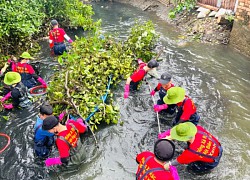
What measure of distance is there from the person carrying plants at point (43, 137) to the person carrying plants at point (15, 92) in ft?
6.11

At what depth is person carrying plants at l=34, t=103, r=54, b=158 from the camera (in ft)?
17.0

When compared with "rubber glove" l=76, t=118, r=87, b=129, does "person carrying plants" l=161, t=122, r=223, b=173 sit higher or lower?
higher

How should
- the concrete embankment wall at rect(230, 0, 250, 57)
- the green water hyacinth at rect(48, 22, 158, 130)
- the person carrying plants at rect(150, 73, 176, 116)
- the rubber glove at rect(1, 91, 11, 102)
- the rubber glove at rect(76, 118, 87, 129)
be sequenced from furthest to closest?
1. the concrete embankment wall at rect(230, 0, 250, 57)
2. the rubber glove at rect(1, 91, 11, 102)
3. the green water hyacinth at rect(48, 22, 158, 130)
4. the person carrying plants at rect(150, 73, 176, 116)
5. the rubber glove at rect(76, 118, 87, 129)

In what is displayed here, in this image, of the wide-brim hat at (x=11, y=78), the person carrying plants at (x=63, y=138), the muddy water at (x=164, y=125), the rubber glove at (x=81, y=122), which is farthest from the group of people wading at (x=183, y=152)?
the wide-brim hat at (x=11, y=78)

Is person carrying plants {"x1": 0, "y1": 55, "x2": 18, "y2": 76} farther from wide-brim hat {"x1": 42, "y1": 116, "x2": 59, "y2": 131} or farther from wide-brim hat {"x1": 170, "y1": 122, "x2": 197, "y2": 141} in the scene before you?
wide-brim hat {"x1": 170, "y1": 122, "x2": 197, "y2": 141}

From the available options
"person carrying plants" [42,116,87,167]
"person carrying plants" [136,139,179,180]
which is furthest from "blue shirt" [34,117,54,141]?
"person carrying plants" [136,139,179,180]

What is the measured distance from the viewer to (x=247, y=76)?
8984 millimetres

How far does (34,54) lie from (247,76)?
8.43 m

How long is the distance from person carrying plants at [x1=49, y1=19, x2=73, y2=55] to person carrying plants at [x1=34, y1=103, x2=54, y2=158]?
5.03 meters

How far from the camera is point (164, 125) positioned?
6875 millimetres

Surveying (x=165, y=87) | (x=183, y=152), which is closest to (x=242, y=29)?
(x=165, y=87)

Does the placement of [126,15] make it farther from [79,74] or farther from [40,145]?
[40,145]

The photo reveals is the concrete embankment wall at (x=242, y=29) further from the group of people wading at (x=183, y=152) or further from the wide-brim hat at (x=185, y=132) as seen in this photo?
the wide-brim hat at (x=185, y=132)

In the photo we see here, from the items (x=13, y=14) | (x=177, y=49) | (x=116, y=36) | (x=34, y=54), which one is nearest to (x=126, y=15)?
(x=116, y=36)
